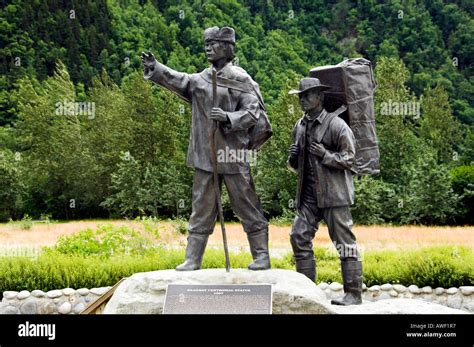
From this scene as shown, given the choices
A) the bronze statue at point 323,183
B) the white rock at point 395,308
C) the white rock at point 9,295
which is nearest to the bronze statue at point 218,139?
the bronze statue at point 323,183

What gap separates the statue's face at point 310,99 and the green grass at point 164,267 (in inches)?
181

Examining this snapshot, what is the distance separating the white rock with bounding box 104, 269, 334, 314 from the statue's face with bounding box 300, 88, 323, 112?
1.92 m

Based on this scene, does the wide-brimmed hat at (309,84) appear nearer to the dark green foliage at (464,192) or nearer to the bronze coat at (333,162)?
the bronze coat at (333,162)

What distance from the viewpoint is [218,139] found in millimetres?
8695

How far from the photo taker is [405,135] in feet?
107

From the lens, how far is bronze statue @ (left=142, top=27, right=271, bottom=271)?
870cm

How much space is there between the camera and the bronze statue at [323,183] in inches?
340

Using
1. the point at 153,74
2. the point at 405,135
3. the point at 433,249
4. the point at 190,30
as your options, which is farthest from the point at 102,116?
the point at 153,74

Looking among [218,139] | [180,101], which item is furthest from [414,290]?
[180,101]

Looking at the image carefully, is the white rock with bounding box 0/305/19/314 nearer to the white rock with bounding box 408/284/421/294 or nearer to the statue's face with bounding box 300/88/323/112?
the statue's face with bounding box 300/88/323/112

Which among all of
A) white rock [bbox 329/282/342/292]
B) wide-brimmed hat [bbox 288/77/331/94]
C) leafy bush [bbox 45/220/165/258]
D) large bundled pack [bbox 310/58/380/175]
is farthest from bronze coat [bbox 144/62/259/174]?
leafy bush [bbox 45/220/165/258]

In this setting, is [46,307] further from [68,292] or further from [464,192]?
[464,192]

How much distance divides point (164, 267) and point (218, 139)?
4.80 m
